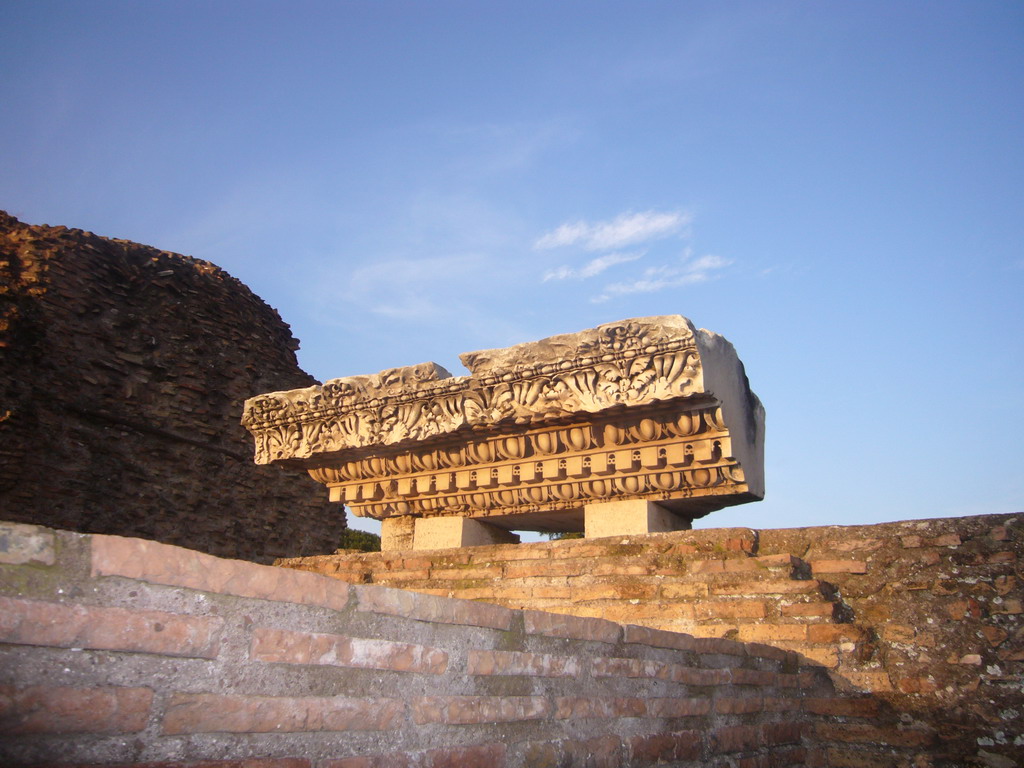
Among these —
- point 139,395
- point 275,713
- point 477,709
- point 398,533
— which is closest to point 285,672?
point 275,713

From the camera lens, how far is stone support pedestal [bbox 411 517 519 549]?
17.7 feet

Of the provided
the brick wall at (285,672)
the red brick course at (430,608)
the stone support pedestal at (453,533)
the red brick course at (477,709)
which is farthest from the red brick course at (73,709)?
the stone support pedestal at (453,533)

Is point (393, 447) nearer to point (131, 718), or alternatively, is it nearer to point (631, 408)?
point (631, 408)

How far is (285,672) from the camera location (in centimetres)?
157

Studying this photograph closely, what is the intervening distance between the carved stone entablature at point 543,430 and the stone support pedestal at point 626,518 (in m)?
0.05

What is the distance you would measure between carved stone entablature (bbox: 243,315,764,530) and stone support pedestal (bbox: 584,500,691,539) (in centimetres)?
5

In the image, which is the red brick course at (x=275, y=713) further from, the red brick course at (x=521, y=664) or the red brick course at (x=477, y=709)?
the red brick course at (x=521, y=664)

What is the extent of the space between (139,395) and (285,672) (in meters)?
15.1

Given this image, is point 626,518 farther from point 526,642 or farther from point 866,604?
point 526,642

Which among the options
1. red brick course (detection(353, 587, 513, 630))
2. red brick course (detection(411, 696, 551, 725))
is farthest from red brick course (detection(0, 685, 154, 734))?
red brick course (detection(411, 696, 551, 725))

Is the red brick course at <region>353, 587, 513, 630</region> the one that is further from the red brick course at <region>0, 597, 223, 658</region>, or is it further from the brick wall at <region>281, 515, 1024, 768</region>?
the brick wall at <region>281, 515, 1024, 768</region>

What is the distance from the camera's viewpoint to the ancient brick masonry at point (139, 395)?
522 inches

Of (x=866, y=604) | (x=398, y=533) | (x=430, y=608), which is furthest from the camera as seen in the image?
(x=398, y=533)

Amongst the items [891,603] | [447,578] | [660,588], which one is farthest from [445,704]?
[447,578]
